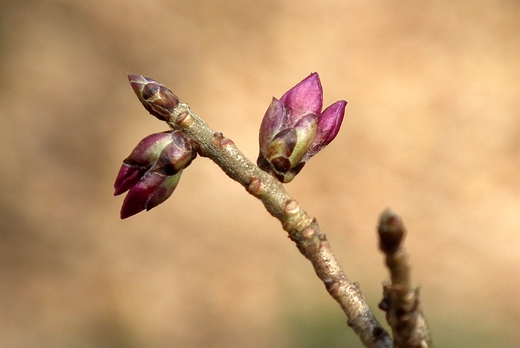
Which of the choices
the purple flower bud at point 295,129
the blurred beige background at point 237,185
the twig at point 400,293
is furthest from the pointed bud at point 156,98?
the blurred beige background at point 237,185

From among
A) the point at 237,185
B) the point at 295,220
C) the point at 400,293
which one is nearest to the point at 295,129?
the point at 295,220

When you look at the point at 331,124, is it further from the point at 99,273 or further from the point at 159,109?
the point at 99,273

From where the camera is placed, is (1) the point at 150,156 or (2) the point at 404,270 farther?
(1) the point at 150,156

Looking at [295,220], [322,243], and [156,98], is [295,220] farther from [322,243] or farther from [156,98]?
[156,98]

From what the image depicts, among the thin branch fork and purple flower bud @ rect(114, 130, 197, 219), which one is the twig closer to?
the thin branch fork

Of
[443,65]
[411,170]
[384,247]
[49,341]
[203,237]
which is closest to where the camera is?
[384,247]

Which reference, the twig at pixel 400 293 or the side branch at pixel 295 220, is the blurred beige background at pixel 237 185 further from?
the twig at pixel 400 293

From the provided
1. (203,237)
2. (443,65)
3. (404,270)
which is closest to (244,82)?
(203,237)
